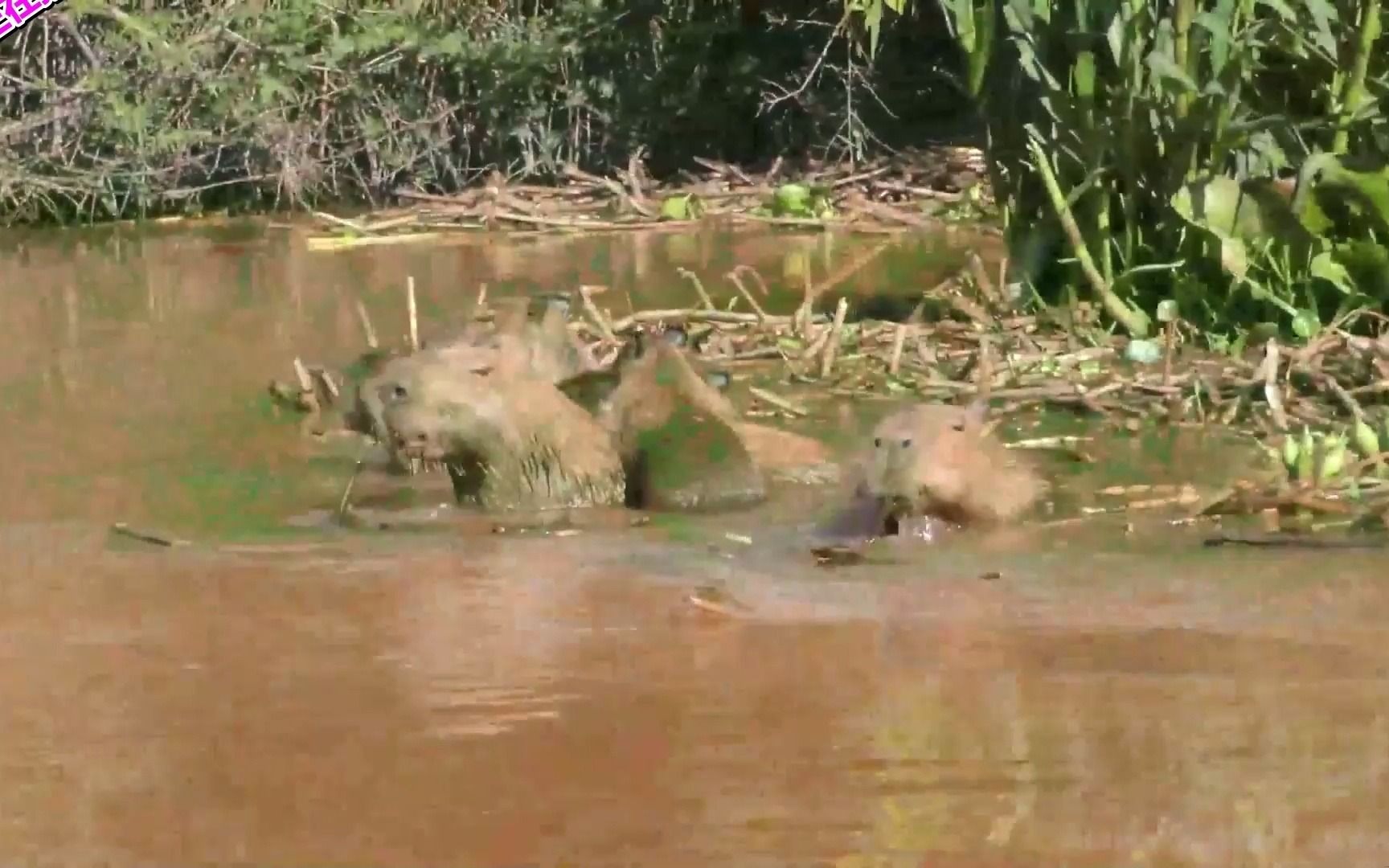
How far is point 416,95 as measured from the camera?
48.9 feet

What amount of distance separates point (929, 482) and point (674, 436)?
879 millimetres

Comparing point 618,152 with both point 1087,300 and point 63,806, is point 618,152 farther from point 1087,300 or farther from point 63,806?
point 63,806

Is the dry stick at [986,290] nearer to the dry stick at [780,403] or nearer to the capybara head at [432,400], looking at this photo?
the dry stick at [780,403]

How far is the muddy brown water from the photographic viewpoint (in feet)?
10.4

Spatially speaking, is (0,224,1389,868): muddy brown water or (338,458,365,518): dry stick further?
(338,458,365,518): dry stick

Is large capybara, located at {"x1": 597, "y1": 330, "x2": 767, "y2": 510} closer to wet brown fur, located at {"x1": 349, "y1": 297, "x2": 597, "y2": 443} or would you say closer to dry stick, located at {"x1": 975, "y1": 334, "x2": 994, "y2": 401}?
wet brown fur, located at {"x1": 349, "y1": 297, "x2": 597, "y2": 443}

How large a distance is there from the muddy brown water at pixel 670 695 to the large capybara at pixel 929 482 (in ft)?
0.52

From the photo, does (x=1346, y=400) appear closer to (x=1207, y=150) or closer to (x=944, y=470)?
(x=944, y=470)

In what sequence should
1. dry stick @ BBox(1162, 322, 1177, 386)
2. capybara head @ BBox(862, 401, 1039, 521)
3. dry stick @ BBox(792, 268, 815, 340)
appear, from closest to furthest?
capybara head @ BBox(862, 401, 1039, 521) → dry stick @ BBox(1162, 322, 1177, 386) → dry stick @ BBox(792, 268, 815, 340)

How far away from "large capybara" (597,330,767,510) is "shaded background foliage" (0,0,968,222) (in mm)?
7978

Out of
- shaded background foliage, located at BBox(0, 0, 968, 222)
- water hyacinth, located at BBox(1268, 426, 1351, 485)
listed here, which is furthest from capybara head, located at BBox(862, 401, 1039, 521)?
shaded background foliage, located at BBox(0, 0, 968, 222)

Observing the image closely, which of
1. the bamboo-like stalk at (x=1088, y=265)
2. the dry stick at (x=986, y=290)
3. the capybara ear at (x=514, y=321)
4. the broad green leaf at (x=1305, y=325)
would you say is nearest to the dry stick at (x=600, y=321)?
the capybara ear at (x=514, y=321)

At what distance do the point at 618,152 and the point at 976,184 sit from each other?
9.95 ft

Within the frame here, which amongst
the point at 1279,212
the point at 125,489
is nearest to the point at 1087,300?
the point at 1279,212
